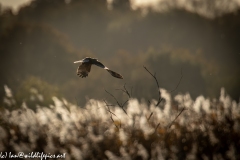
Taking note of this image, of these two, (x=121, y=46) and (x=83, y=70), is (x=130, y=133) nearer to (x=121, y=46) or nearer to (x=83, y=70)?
(x=83, y=70)

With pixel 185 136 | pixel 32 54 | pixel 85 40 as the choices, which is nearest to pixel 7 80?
pixel 32 54

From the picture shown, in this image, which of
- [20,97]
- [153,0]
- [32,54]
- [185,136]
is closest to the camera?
[185,136]

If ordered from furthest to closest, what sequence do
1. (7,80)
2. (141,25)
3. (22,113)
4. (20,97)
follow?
(141,25) → (7,80) → (20,97) → (22,113)

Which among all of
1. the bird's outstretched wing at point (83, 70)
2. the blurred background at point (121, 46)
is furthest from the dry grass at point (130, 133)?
the blurred background at point (121, 46)

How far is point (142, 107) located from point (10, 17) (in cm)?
2951

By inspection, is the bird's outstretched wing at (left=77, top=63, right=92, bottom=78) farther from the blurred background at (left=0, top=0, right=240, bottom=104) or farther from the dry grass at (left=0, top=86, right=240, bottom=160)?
the blurred background at (left=0, top=0, right=240, bottom=104)

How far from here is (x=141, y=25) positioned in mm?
39312

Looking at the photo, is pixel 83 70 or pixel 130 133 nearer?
pixel 130 133

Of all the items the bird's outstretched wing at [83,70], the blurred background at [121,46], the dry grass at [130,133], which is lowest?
the dry grass at [130,133]

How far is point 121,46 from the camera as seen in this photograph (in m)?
39.2

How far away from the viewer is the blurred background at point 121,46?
26797mm

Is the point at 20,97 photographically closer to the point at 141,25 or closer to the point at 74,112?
the point at 74,112

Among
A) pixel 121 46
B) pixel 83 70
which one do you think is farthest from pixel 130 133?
pixel 121 46

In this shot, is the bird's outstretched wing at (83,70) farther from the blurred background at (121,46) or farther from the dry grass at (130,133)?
the blurred background at (121,46)
